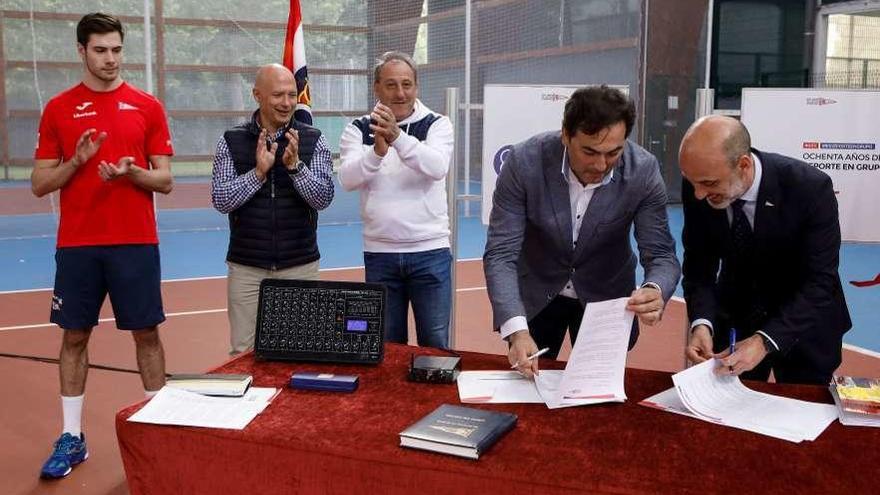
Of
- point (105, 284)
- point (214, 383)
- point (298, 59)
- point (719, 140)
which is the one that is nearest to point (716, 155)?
point (719, 140)

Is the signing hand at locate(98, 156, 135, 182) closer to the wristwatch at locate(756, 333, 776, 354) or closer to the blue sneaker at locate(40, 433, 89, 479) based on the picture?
the blue sneaker at locate(40, 433, 89, 479)

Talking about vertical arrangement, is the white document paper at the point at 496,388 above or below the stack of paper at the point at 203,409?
above

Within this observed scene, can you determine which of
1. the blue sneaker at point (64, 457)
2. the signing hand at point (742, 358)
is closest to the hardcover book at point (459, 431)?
the signing hand at point (742, 358)

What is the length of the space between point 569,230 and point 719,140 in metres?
0.62

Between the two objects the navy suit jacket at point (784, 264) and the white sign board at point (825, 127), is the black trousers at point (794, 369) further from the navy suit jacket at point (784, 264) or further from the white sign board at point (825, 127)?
the white sign board at point (825, 127)

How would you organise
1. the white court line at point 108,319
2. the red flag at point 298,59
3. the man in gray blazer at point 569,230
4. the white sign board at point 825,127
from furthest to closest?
the white court line at point 108,319, the red flag at point 298,59, the white sign board at point 825,127, the man in gray blazer at point 569,230

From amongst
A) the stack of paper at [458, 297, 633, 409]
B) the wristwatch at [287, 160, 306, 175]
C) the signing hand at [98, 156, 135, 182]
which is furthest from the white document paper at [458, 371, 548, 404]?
the signing hand at [98, 156, 135, 182]

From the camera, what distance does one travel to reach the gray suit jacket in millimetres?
2578

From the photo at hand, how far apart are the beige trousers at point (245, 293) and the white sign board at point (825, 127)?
230 cm

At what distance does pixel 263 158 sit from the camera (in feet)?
11.0

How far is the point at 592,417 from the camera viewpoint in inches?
78.9

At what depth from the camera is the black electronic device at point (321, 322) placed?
2.40 m

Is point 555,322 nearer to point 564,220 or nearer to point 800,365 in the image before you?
point 564,220

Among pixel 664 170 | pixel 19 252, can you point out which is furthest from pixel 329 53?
pixel 664 170
